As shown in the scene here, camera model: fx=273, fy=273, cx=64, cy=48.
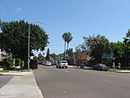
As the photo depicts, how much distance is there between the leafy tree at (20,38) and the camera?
50.4 m

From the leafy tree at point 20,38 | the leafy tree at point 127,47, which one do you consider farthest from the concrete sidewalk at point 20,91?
the leafy tree at point 127,47

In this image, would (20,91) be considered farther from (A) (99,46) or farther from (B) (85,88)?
(A) (99,46)

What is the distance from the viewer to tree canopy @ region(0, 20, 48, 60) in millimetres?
50406

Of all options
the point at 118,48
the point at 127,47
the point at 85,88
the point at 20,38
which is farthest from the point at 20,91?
the point at 118,48

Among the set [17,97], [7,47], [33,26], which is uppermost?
[33,26]

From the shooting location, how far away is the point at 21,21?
175 feet

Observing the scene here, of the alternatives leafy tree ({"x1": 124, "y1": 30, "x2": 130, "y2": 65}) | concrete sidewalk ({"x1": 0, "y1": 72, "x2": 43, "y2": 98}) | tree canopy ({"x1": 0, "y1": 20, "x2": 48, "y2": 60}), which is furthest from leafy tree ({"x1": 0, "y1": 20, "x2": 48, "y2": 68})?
concrete sidewalk ({"x1": 0, "y1": 72, "x2": 43, "y2": 98})

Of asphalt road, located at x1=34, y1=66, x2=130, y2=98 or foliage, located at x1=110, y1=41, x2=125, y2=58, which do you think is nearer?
asphalt road, located at x1=34, y1=66, x2=130, y2=98

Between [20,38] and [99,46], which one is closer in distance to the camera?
[20,38]

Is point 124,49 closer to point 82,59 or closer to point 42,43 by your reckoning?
point 42,43

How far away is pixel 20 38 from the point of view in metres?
50.7

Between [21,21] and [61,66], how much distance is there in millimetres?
16752

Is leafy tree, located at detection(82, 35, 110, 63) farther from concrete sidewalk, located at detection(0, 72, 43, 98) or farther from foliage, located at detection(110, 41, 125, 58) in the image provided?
concrete sidewalk, located at detection(0, 72, 43, 98)

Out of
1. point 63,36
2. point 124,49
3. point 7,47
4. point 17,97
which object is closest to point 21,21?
point 7,47
